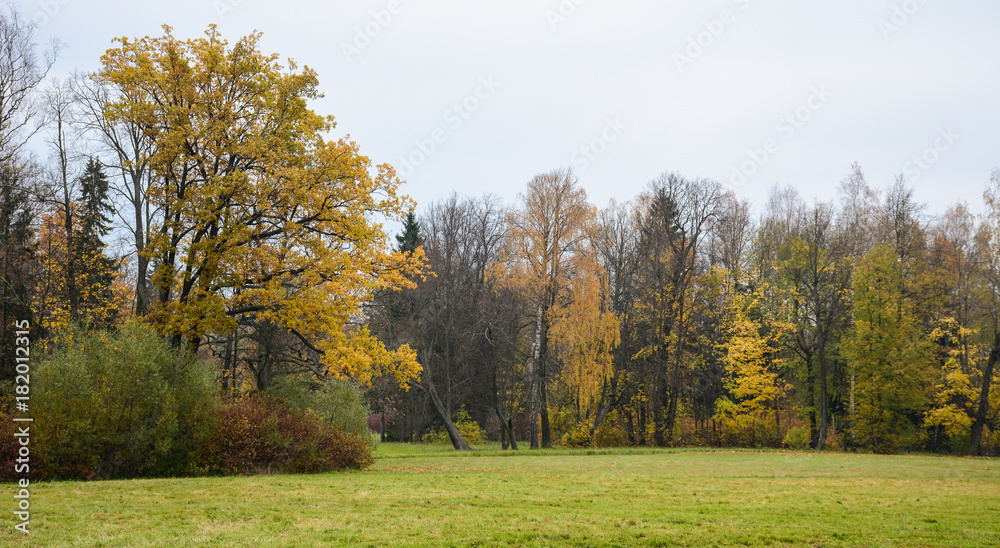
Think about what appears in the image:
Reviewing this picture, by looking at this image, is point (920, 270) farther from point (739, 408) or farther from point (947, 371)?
point (739, 408)

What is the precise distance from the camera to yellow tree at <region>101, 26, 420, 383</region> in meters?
15.5

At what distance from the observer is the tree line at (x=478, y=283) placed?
52.7 ft

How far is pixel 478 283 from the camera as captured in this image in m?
34.1

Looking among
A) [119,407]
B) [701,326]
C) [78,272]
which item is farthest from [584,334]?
[78,272]

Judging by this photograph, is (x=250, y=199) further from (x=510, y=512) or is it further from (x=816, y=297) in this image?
(x=816, y=297)

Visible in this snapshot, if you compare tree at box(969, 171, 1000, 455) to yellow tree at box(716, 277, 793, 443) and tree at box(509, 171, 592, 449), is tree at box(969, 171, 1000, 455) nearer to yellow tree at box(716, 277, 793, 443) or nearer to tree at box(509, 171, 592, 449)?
yellow tree at box(716, 277, 793, 443)

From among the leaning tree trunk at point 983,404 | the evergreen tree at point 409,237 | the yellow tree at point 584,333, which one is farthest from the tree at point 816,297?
the evergreen tree at point 409,237

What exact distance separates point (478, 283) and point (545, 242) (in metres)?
6.73

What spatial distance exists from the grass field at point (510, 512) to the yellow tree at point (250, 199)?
4.35 meters

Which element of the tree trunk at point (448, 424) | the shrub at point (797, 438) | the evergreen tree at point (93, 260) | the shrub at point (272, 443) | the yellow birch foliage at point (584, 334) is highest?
the evergreen tree at point (93, 260)

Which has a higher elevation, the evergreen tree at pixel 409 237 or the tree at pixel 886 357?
the evergreen tree at pixel 409 237

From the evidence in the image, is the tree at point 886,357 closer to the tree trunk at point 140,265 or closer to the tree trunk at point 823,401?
the tree trunk at point 823,401

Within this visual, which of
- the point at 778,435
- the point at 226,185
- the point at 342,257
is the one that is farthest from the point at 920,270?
the point at 226,185

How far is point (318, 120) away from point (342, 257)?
4024 mm
